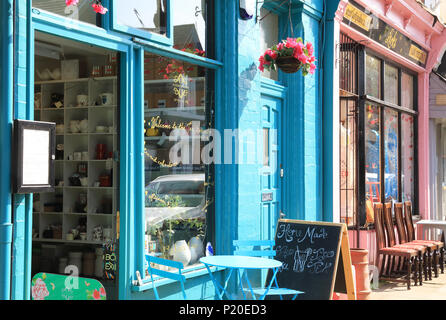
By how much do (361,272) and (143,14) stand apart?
3.70m

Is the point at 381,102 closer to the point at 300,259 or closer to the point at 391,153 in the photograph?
the point at 391,153

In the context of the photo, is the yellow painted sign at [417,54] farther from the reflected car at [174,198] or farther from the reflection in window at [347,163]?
the reflected car at [174,198]

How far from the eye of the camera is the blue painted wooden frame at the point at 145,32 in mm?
5156

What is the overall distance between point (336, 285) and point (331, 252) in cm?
46

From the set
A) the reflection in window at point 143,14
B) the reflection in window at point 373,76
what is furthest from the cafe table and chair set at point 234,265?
the reflection in window at point 373,76

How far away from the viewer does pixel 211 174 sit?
6684 mm

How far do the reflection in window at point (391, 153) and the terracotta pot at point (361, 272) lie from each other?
14.4ft

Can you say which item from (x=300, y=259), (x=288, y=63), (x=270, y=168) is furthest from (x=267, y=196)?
(x=288, y=63)

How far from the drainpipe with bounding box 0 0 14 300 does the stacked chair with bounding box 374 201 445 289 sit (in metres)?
6.61

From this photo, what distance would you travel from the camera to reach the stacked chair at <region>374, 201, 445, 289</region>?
9.32 m

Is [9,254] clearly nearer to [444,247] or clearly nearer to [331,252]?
[331,252]

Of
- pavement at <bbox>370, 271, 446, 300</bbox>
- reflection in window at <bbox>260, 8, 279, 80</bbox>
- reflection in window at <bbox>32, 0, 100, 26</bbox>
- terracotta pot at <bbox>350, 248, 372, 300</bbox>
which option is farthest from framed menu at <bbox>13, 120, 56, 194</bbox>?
pavement at <bbox>370, 271, 446, 300</bbox>

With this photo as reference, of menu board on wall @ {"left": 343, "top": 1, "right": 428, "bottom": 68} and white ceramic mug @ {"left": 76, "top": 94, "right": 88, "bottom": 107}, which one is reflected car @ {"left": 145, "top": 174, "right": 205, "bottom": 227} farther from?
menu board on wall @ {"left": 343, "top": 1, "right": 428, "bottom": 68}
